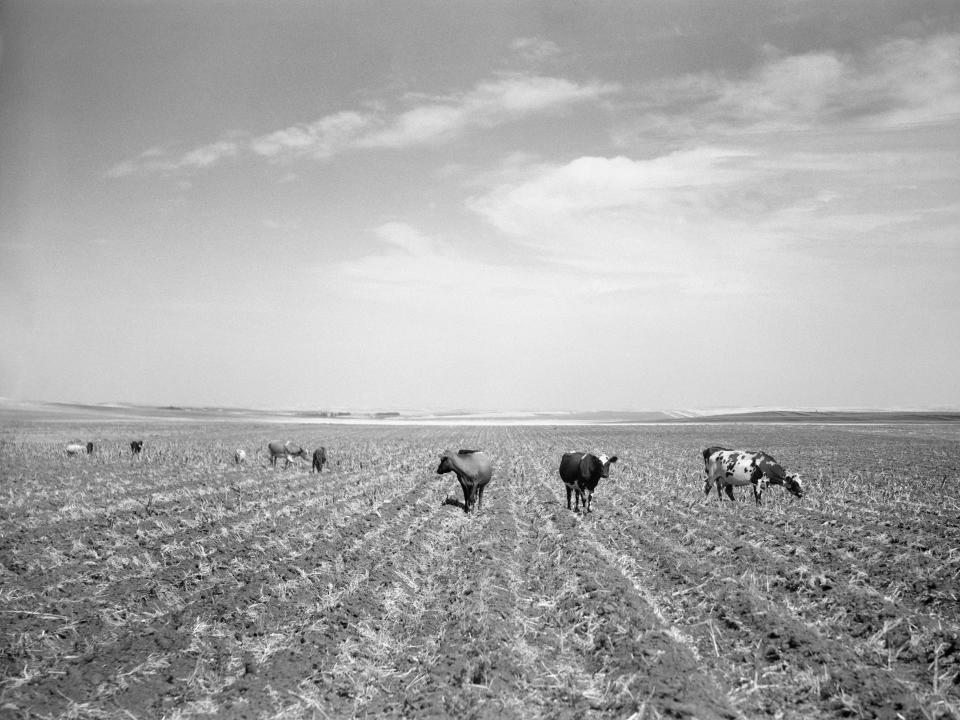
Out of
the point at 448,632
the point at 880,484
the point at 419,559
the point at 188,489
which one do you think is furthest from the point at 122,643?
the point at 880,484

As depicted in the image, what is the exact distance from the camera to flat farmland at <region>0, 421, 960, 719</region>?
6.73m

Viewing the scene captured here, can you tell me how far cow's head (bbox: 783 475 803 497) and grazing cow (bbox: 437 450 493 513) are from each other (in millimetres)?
10677

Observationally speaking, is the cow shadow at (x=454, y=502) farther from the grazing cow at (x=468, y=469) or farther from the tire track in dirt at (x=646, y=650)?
the tire track in dirt at (x=646, y=650)

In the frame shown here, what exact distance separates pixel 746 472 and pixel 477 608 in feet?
45.2

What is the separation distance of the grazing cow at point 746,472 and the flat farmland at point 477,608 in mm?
1162

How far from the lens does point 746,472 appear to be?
773 inches

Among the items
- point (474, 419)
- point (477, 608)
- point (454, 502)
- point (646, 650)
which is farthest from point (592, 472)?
point (474, 419)

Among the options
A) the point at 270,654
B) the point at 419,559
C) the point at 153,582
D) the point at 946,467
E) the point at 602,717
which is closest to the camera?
the point at 602,717

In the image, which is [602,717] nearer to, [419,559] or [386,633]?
[386,633]

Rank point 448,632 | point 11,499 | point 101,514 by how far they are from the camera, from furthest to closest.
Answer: point 11,499
point 101,514
point 448,632

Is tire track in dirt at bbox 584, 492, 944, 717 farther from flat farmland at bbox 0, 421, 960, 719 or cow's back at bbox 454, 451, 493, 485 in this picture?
cow's back at bbox 454, 451, 493, 485

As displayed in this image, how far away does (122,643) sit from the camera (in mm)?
8148

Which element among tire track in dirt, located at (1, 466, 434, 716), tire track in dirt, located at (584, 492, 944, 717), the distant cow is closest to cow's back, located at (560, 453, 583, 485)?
tire track in dirt, located at (584, 492, 944, 717)

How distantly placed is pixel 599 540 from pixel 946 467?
2596 cm
